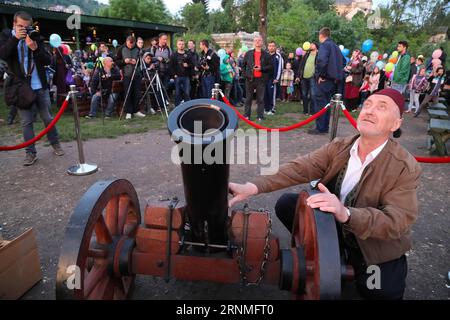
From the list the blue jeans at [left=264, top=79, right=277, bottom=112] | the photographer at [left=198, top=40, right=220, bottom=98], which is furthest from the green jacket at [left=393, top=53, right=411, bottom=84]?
the photographer at [left=198, top=40, right=220, bottom=98]

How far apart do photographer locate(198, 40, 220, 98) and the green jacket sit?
17.1 ft

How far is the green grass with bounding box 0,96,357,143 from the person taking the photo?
6.75 metres

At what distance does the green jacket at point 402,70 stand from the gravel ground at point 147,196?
134 inches

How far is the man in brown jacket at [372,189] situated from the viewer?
1.75 meters

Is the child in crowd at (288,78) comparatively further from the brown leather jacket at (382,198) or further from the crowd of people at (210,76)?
the brown leather jacket at (382,198)

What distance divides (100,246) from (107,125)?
616cm

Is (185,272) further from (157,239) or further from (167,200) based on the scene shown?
(167,200)

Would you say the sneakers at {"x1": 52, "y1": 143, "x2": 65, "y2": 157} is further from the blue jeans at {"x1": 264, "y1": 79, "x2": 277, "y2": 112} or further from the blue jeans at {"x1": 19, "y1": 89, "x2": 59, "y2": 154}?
the blue jeans at {"x1": 264, "y1": 79, "x2": 277, "y2": 112}

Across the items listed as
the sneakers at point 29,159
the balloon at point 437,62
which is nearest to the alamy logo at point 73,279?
the sneakers at point 29,159

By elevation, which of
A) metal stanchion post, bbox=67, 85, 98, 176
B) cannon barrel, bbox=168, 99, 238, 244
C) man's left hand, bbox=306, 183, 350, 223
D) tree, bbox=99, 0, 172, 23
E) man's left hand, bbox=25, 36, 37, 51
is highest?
tree, bbox=99, 0, 172, 23

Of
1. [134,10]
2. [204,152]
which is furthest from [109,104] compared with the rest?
[134,10]

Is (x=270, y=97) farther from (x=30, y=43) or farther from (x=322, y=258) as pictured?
(x=322, y=258)

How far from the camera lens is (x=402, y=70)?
31.3ft

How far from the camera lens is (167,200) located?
2072mm
